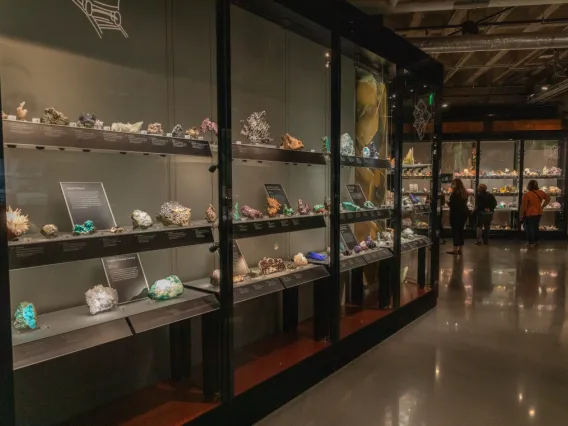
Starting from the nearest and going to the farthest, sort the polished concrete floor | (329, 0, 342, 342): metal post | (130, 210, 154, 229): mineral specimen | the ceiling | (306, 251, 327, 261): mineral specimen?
(130, 210, 154, 229): mineral specimen → the polished concrete floor → (329, 0, 342, 342): metal post → (306, 251, 327, 261): mineral specimen → the ceiling

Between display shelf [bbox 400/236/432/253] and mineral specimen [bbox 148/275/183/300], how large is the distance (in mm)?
2717

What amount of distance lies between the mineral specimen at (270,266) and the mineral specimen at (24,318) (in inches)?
57.9

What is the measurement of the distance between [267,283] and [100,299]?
107cm

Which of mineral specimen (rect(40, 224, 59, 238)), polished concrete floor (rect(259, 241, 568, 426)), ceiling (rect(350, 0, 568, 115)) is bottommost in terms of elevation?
polished concrete floor (rect(259, 241, 568, 426))

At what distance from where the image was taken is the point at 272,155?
9.86ft

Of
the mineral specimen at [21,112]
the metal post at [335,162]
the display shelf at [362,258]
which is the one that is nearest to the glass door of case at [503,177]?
the display shelf at [362,258]

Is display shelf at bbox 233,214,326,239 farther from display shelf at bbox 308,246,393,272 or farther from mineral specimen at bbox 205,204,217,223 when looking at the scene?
display shelf at bbox 308,246,393,272

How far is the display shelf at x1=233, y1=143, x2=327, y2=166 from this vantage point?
2.73m

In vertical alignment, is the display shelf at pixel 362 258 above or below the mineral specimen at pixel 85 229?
below

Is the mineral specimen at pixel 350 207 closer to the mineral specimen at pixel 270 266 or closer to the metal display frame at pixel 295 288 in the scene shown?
the metal display frame at pixel 295 288

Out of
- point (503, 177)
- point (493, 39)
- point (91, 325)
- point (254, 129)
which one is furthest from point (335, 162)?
point (503, 177)

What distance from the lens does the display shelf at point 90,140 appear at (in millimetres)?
1788

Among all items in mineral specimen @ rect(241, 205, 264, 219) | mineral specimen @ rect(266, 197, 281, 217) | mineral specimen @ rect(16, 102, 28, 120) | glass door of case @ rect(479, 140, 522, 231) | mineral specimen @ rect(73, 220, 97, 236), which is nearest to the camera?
mineral specimen @ rect(16, 102, 28, 120)

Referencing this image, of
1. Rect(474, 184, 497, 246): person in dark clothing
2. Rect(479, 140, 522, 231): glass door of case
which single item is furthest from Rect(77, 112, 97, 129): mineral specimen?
Rect(479, 140, 522, 231): glass door of case
